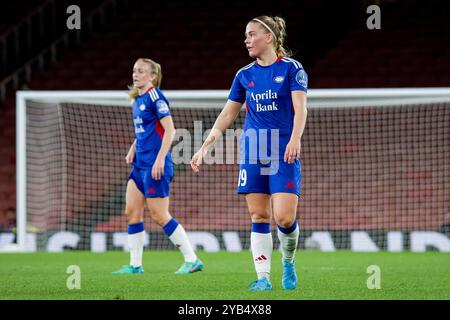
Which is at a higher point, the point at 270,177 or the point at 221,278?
the point at 270,177

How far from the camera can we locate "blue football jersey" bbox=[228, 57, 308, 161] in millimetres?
5629

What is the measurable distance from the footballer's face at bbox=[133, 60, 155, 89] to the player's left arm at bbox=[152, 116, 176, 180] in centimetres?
36

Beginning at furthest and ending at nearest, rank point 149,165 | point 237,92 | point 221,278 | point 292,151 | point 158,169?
point 149,165
point 158,169
point 221,278
point 237,92
point 292,151

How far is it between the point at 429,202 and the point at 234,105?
23.8ft

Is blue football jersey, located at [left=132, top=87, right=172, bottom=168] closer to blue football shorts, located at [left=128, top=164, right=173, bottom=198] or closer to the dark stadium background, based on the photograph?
blue football shorts, located at [left=128, top=164, right=173, bottom=198]

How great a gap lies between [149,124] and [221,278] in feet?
5.08

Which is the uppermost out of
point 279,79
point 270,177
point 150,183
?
point 279,79

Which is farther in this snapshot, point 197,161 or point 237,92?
point 237,92

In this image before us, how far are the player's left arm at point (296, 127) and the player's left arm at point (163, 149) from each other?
2.10 metres

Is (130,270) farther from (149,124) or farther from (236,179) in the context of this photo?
(236,179)

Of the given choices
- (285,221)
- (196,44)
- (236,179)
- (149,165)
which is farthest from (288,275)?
(196,44)

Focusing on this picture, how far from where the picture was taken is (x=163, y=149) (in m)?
7.47
